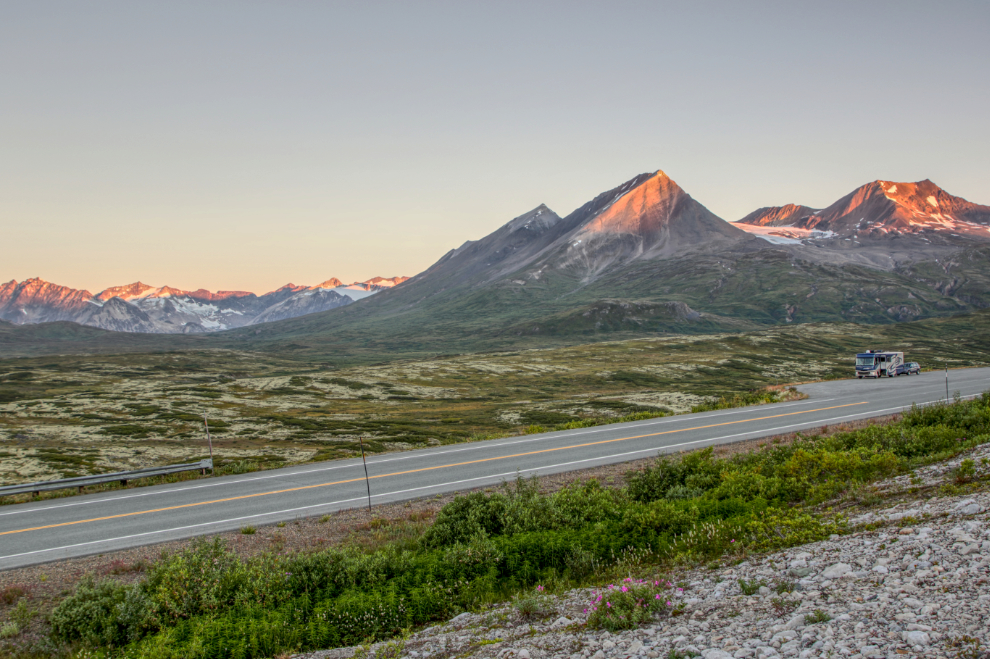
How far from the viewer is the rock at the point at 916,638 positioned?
580 cm

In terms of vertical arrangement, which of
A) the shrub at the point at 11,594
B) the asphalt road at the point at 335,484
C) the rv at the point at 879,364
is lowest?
the rv at the point at 879,364

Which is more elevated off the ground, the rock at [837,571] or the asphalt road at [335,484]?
the rock at [837,571]

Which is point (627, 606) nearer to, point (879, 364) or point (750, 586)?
point (750, 586)

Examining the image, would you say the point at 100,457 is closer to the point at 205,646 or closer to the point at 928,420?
the point at 205,646

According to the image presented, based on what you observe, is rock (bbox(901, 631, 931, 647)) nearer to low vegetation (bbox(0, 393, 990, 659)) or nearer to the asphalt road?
low vegetation (bbox(0, 393, 990, 659))

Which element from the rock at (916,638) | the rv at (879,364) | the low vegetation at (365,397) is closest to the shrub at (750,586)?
the rock at (916,638)

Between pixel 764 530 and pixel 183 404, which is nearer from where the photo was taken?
pixel 764 530

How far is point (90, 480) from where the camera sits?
68.7 feet

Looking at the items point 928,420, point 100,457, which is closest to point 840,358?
point 928,420

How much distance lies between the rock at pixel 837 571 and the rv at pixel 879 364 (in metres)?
59.2

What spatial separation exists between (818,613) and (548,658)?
10.8 feet

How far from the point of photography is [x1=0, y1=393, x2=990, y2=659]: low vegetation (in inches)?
352

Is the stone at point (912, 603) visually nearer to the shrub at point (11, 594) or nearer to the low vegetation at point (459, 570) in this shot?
the low vegetation at point (459, 570)

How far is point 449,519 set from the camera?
43.9 ft
